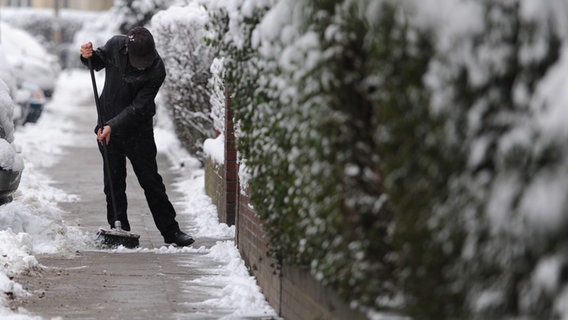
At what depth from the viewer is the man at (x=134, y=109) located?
9078mm

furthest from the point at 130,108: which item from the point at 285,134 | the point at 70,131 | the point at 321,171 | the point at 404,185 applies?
the point at 70,131

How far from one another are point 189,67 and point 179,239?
4.94m

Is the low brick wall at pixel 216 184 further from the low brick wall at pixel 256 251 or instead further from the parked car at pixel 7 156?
the parked car at pixel 7 156

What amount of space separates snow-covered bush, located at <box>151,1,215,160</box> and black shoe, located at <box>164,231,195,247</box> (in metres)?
4.19

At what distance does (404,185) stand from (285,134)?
5.62 feet

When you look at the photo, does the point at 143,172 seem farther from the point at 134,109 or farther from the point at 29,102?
the point at 29,102

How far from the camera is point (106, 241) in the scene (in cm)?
923

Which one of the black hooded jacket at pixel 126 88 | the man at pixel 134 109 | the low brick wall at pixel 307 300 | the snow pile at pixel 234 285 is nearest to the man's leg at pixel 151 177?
the man at pixel 134 109

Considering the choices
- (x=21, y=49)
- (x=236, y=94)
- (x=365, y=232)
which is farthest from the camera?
(x=21, y=49)

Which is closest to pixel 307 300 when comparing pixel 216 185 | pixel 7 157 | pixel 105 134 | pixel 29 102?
pixel 105 134

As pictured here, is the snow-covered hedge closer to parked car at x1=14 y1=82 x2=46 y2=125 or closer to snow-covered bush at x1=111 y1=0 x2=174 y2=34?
parked car at x1=14 y1=82 x2=46 y2=125

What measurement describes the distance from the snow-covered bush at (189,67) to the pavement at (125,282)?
291 cm

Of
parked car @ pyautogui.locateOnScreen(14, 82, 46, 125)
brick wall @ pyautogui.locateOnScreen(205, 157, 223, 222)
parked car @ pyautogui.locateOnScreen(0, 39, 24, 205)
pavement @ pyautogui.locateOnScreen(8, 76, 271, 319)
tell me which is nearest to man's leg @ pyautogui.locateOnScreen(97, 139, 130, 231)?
pavement @ pyautogui.locateOnScreen(8, 76, 271, 319)

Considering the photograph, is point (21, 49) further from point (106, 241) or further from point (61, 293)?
point (61, 293)
